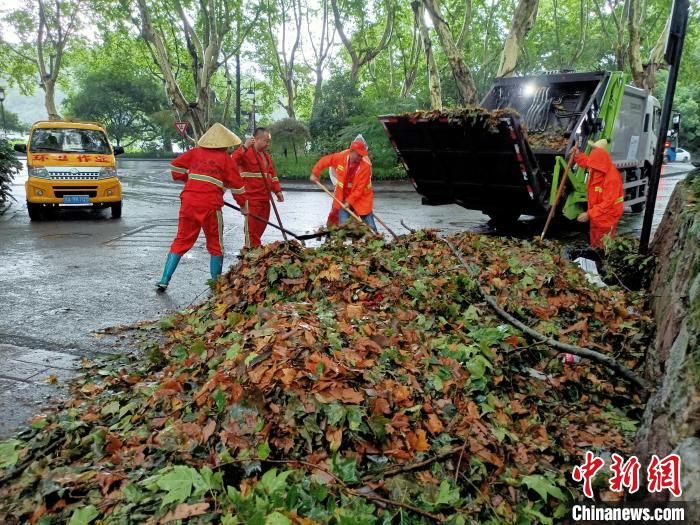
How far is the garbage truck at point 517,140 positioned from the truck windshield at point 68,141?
6568 millimetres

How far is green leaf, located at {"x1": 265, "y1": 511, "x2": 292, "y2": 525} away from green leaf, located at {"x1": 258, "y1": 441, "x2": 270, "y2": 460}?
36 cm

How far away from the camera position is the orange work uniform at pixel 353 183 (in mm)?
7586

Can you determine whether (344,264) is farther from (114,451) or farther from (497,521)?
(497,521)

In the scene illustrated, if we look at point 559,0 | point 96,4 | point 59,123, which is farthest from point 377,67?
point 59,123

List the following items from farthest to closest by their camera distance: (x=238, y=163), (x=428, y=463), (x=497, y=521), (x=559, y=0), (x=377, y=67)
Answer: (x=377, y=67) → (x=559, y=0) → (x=238, y=163) → (x=428, y=463) → (x=497, y=521)

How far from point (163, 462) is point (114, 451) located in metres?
0.38

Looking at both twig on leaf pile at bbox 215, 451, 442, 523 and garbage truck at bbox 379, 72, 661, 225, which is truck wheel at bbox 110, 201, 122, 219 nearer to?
garbage truck at bbox 379, 72, 661, 225

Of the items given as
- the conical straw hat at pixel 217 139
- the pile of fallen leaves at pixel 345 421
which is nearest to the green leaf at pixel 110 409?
the pile of fallen leaves at pixel 345 421

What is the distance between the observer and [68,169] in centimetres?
1124

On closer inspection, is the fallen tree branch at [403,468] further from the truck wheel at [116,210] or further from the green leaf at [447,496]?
the truck wheel at [116,210]

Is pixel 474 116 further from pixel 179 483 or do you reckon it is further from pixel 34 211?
pixel 34 211

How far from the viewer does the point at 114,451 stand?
109 inches

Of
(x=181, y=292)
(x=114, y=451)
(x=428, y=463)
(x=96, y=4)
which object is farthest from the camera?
(x=96, y=4)

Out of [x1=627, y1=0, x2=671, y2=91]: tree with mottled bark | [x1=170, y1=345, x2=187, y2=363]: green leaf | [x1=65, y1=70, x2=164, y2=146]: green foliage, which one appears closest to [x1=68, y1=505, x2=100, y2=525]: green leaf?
[x1=170, y1=345, x2=187, y2=363]: green leaf
